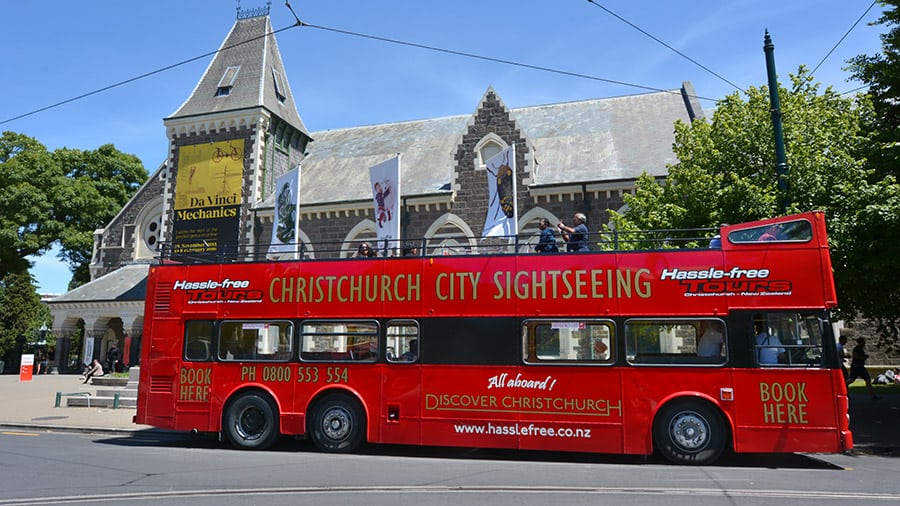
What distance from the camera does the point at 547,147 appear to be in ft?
85.0

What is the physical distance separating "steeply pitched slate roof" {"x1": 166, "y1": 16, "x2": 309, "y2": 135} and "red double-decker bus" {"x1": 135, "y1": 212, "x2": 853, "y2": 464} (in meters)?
19.7

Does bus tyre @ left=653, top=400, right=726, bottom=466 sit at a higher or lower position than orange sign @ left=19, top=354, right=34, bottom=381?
lower

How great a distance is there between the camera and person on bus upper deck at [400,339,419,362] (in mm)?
9656

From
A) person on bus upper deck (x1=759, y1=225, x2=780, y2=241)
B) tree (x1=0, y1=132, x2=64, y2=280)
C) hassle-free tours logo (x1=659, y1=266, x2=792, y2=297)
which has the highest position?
tree (x1=0, y1=132, x2=64, y2=280)

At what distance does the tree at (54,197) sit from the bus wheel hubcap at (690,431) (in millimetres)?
38938

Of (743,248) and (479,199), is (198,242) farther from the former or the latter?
(743,248)

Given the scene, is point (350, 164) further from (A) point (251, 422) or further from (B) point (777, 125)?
(B) point (777, 125)

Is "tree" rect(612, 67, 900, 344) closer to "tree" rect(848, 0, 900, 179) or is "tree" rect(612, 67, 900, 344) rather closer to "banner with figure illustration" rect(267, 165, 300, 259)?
"tree" rect(848, 0, 900, 179)

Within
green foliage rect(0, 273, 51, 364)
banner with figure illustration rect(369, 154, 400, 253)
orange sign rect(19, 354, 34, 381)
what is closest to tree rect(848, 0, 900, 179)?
banner with figure illustration rect(369, 154, 400, 253)

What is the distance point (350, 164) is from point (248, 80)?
6.71 metres

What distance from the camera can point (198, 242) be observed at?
91.4 ft

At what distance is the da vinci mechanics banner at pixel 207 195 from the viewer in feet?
90.1

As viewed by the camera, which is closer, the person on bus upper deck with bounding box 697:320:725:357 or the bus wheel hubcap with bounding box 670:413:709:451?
the bus wheel hubcap with bounding box 670:413:709:451

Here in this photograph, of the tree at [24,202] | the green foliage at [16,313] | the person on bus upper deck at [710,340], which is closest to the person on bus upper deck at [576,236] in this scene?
the person on bus upper deck at [710,340]
